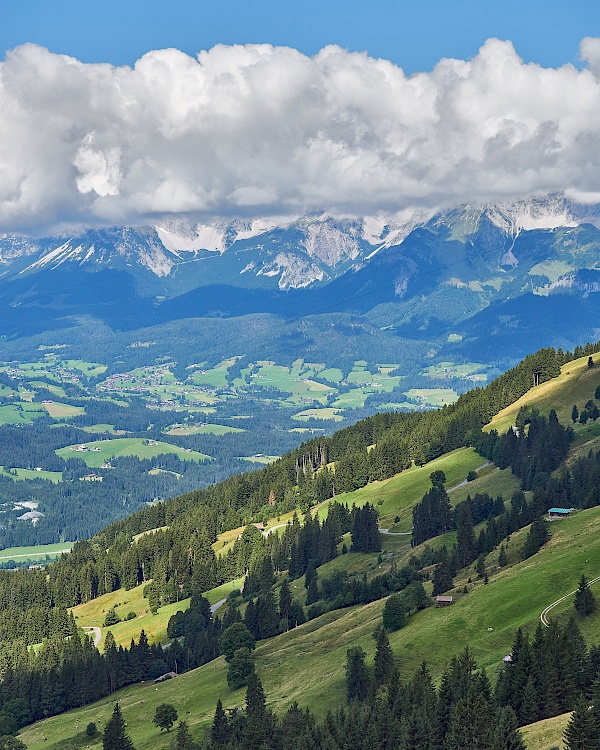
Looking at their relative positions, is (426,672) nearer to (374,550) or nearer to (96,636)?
(374,550)

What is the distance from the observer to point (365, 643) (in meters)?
120

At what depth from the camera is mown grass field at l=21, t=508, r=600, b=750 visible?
345 ft

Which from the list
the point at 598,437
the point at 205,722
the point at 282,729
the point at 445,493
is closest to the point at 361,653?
the point at 282,729

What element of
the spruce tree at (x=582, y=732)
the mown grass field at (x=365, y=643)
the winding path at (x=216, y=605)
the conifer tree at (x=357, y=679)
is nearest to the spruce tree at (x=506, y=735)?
the spruce tree at (x=582, y=732)

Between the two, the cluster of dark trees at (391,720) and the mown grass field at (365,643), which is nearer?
the cluster of dark trees at (391,720)

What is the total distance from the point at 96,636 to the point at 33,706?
38175 millimetres

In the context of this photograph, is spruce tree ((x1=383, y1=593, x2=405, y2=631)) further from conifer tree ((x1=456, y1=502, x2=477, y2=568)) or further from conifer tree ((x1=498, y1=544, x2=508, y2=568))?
conifer tree ((x1=456, y1=502, x2=477, y2=568))

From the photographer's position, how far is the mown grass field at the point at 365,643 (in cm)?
10506

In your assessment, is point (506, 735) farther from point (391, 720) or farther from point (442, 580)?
point (442, 580)

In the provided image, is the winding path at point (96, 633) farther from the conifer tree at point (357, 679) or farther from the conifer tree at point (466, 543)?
the conifer tree at point (357, 679)

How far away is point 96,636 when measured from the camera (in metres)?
189

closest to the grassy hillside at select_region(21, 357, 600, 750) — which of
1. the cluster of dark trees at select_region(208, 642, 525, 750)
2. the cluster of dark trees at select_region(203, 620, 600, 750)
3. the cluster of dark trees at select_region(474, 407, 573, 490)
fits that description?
the cluster of dark trees at select_region(203, 620, 600, 750)

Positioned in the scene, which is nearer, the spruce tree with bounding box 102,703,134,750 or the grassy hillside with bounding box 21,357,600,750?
the grassy hillside with bounding box 21,357,600,750

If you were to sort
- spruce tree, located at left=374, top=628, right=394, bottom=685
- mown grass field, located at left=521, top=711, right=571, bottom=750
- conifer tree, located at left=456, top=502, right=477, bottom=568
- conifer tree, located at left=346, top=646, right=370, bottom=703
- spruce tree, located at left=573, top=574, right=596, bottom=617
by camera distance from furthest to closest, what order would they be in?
conifer tree, located at left=456, top=502, right=477, bottom=568 → spruce tree, located at left=374, top=628, right=394, bottom=685 → conifer tree, located at left=346, top=646, right=370, bottom=703 → spruce tree, located at left=573, top=574, right=596, bottom=617 → mown grass field, located at left=521, top=711, right=571, bottom=750
